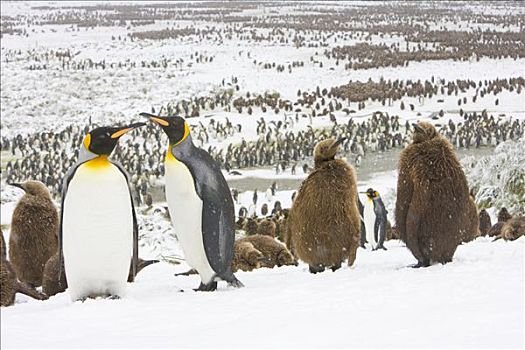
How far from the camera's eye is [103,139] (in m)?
3.46

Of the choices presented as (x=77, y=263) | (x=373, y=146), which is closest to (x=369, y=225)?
(x=77, y=263)

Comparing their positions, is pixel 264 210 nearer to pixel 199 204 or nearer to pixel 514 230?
pixel 514 230

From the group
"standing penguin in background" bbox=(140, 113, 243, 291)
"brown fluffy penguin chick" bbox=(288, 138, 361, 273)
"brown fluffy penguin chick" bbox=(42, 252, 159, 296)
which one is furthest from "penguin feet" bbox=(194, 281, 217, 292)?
"brown fluffy penguin chick" bbox=(42, 252, 159, 296)

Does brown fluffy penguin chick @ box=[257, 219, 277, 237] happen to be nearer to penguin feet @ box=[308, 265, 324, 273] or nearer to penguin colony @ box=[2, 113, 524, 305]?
penguin colony @ box=[2, 113, 524, 305]

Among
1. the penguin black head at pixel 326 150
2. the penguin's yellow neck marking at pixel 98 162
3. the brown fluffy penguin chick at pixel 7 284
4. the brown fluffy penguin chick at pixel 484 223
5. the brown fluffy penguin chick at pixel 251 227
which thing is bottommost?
the brown fluffy penguin chick at pixel 251 227

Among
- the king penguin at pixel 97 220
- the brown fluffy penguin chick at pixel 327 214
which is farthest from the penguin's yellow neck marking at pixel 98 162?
the brown fluffy penguin chick at pixel 327 214

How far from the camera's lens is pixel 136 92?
27.4 meters

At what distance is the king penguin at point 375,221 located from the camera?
829cm

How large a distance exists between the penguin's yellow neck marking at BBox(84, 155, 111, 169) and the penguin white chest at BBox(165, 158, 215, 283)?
0.40m

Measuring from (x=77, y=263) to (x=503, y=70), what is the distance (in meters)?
20.9

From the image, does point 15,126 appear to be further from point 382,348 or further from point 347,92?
point 382,348

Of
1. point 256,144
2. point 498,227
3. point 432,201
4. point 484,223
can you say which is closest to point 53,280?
point 432,201

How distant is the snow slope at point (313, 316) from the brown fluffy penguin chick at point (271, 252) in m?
2.32

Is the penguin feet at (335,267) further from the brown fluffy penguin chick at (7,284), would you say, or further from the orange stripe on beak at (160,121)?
the brown fluffy penguin chick at (7,284)
